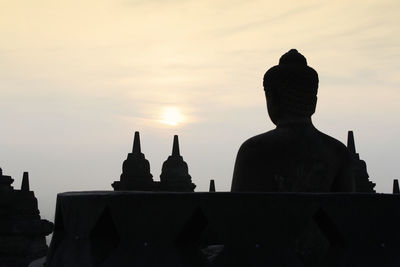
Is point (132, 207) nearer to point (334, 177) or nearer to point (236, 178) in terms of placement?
point (236, 178)

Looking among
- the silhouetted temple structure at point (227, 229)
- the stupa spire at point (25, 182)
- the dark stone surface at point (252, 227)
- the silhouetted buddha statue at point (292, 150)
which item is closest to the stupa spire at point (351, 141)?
the stupa spire at point (25, 182)

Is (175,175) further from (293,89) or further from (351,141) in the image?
(293,89)

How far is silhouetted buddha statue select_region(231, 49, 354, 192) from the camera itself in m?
4.86

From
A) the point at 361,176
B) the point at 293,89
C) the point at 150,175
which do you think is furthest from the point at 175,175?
the point at 293,89

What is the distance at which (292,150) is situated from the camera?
4.88m

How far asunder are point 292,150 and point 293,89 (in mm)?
510

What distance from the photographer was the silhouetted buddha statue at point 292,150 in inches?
191

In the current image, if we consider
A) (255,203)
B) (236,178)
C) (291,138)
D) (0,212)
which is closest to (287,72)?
(291,138)

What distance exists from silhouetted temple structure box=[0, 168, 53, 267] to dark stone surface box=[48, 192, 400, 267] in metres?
10.1

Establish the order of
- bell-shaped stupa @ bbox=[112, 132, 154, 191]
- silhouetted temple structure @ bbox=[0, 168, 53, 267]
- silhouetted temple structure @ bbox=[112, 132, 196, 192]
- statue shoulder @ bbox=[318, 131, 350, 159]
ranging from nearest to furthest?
statue shoulder @ bbox=[318, 131, 350, 159]
silhouetted temple structure @ bbox=[0, 168, 53, 267]
bell-shaped stupa @ bbox=[112, 132, 154, 191]
silhouetted temple structure @ bbox=[112, 132, 196, 192]

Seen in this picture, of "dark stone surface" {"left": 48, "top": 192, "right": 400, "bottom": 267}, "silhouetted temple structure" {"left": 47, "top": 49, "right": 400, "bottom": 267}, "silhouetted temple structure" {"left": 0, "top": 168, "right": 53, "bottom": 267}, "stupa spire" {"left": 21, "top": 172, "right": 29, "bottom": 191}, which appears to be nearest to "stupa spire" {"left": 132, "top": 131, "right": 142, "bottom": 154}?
"stupa spire" {"left": 21, "top": 172, "right": 29, "bottom": 191}

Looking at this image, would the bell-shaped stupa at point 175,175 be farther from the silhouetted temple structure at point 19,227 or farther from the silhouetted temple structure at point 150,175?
the silhouetted temple structure at point 19,227

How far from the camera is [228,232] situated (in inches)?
140

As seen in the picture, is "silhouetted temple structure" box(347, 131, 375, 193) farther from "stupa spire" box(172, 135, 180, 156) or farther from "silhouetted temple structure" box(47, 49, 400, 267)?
"silhouetted temple structure" box(47, 49, 400, 267)
